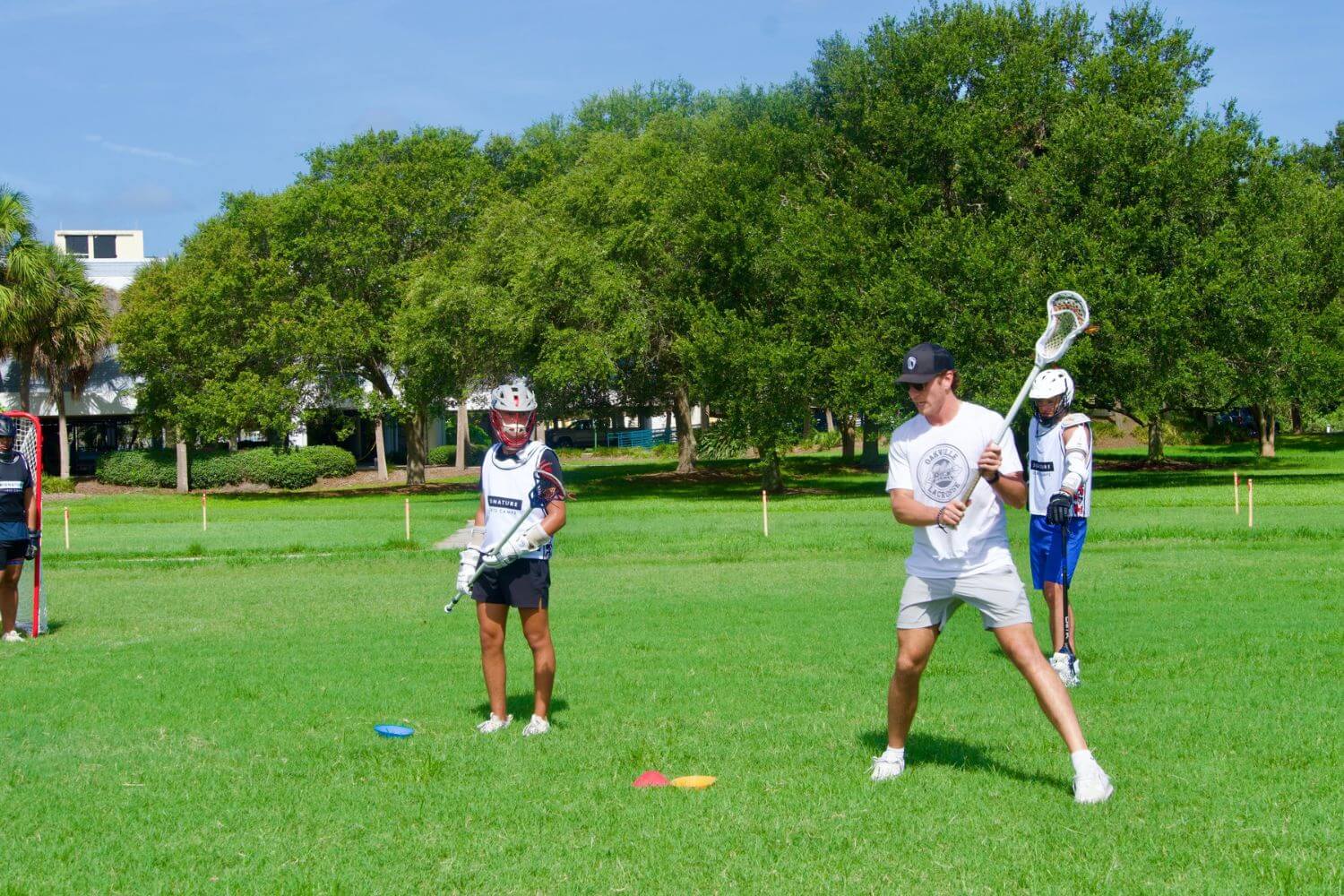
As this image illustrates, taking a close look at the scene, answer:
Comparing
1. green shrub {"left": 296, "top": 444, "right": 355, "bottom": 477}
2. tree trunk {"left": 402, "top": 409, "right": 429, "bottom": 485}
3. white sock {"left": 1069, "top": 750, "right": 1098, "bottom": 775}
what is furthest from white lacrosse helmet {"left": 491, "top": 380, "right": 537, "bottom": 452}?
green shrub {"left": 296, "top": 444, "right": 355, "bottom": 477}

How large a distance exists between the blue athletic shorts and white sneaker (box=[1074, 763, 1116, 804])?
4000 millimetres

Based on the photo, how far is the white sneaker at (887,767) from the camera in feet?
23.3

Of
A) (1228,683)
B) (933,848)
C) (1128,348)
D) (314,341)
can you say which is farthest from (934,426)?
(314,341)

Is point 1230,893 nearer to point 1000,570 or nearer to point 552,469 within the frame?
point 1000,570

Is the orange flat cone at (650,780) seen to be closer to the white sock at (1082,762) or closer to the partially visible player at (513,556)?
the partially visible player at (513,556)

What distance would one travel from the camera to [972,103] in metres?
41.0

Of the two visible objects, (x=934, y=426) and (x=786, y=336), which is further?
(x=786, y=336)

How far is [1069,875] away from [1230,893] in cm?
63

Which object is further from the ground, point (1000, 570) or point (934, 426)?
point (934, 426)

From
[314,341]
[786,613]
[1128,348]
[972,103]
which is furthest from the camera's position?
[314,341]

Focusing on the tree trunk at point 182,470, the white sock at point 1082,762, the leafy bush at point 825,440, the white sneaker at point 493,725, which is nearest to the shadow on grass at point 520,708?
the white sneaker at point 493,725

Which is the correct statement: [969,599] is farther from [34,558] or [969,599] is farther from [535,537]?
[34,558]

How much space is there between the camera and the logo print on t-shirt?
268 inches

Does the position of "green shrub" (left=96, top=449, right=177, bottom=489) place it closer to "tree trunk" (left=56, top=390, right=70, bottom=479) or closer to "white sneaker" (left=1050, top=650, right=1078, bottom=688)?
"tree trunk" (left=56, top=390, right=70, bottom=479)
